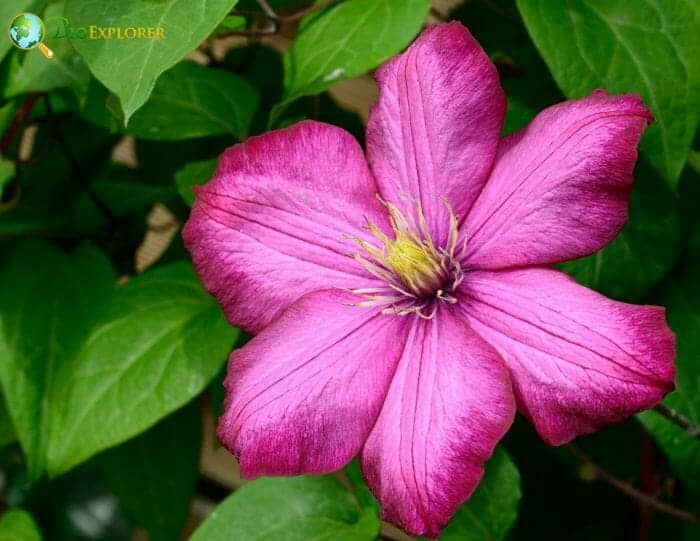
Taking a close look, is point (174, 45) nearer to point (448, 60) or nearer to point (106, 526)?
point (448, 60)

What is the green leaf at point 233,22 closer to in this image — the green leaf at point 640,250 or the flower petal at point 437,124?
the flower petal at point 437,124

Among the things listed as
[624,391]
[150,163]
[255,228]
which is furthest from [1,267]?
[624,391]

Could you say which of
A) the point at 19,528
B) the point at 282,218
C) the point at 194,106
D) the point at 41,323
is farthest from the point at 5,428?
the point at 282,218

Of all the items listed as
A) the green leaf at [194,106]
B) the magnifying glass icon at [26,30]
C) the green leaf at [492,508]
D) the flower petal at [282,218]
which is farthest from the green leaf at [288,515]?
the magnifying glass icon at [26,30]

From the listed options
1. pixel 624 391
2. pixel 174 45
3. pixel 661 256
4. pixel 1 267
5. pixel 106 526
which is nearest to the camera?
pixel 624 391

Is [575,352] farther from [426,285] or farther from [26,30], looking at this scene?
[26,30]
